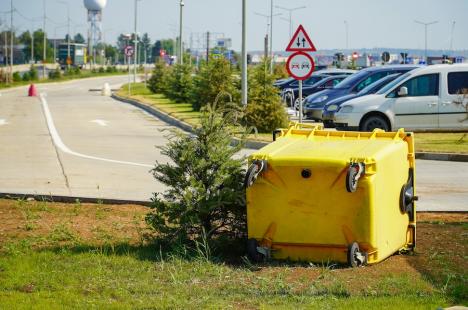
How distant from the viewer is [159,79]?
193ft

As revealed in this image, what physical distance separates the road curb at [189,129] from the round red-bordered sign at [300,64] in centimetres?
184

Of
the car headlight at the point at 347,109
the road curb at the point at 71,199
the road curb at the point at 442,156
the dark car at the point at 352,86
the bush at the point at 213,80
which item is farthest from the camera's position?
the bush at the point at 213,80

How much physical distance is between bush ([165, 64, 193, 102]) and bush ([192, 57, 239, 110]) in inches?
288

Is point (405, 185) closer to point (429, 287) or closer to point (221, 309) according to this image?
point (429, 287)

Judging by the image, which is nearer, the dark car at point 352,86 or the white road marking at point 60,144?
the white road marking at point 60,144

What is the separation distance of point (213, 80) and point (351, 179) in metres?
28.4

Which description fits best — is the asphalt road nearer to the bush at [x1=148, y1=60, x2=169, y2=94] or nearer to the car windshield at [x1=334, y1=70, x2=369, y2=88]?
the car windshield at [x1=334, y1=70, x2=369, y2=88]

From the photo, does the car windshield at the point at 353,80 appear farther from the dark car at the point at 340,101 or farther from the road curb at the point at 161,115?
the road curb at the point at 161,115

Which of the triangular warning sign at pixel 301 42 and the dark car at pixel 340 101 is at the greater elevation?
the triangular warning sign at pixel 301 42

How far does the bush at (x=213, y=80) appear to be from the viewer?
118ft

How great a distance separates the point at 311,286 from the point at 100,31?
149693mm

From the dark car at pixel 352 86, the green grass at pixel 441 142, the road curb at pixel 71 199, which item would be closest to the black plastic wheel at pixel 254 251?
the road curb at pixel 71 199

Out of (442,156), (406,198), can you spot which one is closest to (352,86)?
(442,156)

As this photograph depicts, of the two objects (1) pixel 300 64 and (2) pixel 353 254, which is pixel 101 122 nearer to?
(1) pixel 300 64
